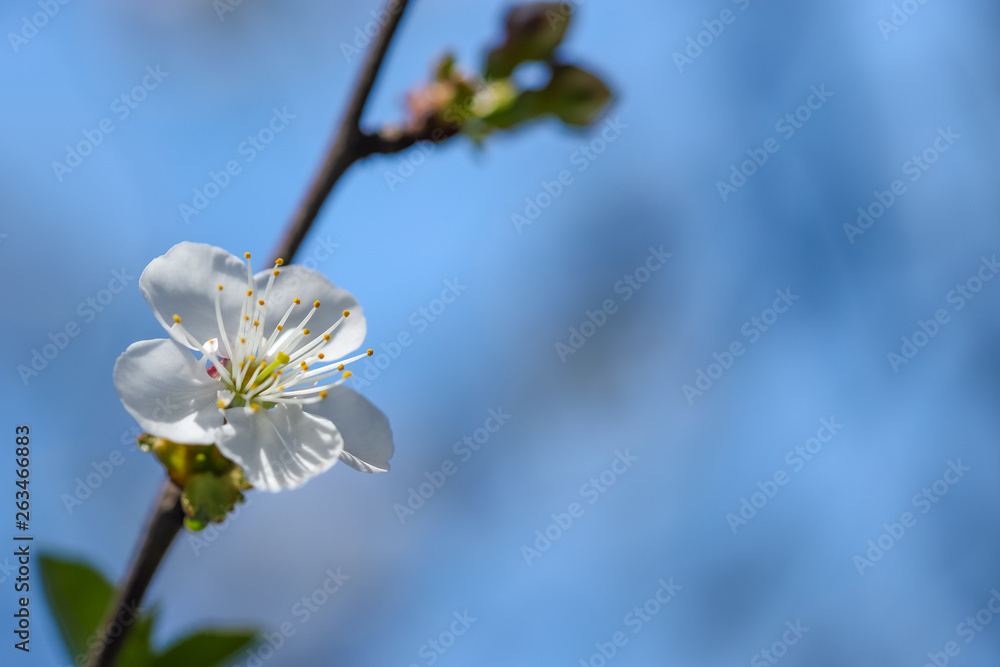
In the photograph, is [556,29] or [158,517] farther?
[556,29]

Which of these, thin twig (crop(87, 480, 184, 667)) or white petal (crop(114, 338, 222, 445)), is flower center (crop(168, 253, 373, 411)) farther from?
thin twig (crop(87, 480, 184, 667))

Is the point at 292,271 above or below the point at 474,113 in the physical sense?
below

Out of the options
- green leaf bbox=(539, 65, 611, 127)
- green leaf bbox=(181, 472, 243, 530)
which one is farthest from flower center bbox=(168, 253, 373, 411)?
green leaf bbox=(539, 65, 611, 127)

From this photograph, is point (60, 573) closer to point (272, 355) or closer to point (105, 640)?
point (105, 640)

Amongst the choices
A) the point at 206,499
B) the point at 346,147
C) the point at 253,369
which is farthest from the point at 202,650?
the point at 346,147

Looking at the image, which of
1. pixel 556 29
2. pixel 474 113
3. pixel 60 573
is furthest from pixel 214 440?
pixel 556 29
